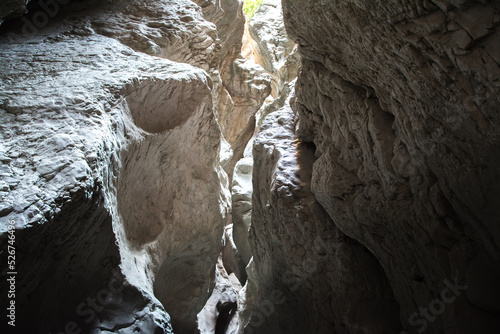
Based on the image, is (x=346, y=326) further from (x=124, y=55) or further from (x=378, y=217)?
(x=124, y=55)

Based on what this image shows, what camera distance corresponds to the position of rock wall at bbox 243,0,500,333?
2.23 meters

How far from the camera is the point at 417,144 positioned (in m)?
2.95

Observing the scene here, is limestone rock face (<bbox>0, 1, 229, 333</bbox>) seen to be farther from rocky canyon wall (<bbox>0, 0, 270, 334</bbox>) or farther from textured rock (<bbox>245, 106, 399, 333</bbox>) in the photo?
textured rock (<bbox>245, 106, 399, 333</bbox>)

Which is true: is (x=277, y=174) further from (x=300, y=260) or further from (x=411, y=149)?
(x=411, y=149)

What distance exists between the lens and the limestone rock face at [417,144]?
87.0 inches

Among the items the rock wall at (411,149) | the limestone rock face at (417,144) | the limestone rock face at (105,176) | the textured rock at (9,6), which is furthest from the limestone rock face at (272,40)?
the textured rock at (9,6)

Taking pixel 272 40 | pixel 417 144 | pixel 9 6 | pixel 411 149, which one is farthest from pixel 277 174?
pixel 272 40

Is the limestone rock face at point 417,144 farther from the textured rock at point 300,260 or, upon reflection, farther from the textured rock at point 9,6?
the textured rock at point 9,6

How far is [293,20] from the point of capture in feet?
14.1

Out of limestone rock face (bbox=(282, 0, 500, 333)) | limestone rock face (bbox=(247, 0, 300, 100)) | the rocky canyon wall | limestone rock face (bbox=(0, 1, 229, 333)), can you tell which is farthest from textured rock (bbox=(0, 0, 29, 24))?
limestone rock face (bbox=(247, 0, 300, 100))

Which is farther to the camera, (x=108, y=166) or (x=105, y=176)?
(x=108, y=166)

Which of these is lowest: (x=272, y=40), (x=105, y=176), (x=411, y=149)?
(x=272, y=40)

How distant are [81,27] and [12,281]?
15.6 feet

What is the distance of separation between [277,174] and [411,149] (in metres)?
2.41
